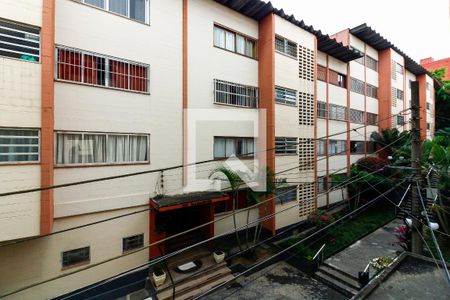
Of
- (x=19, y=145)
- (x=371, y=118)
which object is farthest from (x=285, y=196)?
(x=371, y=118)

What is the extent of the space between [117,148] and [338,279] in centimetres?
1037

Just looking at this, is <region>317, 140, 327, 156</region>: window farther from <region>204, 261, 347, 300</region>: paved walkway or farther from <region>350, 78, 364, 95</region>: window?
<region>204, 261, 347, 300</region>: paved walkway

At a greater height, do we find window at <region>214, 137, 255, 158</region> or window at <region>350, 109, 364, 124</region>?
window at <region>350, 109, 364, 124</region>

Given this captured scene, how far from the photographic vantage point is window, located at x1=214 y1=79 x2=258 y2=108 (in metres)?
11.1

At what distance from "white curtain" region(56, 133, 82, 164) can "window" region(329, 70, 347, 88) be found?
16.0 metres

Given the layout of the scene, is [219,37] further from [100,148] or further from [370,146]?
[370,146]

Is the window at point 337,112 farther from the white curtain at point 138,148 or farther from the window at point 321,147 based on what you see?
the white curtain at point 138,148

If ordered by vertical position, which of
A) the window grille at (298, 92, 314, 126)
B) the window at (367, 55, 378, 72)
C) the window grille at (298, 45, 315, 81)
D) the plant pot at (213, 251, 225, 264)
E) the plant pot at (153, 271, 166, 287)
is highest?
the window at (367, 55, 378, 72)

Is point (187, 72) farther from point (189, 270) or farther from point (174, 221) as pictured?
point (189, 270)

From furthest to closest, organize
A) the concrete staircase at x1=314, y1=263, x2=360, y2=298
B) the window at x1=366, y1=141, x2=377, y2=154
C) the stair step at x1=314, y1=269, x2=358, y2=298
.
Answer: the window at x1=366, y1=141, x2=377, y2=154 < the concrete staircase at x1=314, y1=263, x2=360, y2=298 < the stair step at x1=314, y1=269, x2=358, y2=298

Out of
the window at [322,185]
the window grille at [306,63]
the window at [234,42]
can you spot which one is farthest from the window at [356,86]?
the window at [234,42]

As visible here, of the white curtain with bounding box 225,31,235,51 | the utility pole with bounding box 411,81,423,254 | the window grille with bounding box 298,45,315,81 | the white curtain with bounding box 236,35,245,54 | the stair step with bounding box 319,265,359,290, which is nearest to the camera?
the utility pole with bounding box 411,81,423,254

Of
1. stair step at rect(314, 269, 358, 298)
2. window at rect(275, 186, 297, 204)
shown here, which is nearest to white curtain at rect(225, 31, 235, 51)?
window at rect(275, 186, 297, 204)

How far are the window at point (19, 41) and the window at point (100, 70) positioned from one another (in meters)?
0.91
